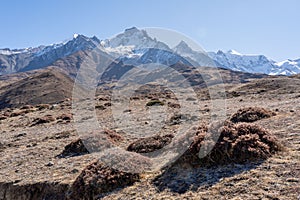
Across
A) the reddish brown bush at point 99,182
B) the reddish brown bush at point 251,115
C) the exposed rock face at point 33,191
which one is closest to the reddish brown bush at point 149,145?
the reddish brown bush at point 99,182

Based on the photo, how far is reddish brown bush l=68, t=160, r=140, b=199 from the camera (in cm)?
1314

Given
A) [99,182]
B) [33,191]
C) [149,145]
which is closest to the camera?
[99,182]

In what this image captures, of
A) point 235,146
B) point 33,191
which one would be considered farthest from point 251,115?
point 33,191

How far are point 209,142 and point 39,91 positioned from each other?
609 ft

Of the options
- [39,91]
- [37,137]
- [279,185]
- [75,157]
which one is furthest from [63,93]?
[279,185]

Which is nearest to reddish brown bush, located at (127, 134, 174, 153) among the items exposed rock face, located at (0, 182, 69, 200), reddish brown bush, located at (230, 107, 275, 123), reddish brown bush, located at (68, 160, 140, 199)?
reddish brown bush, located at (68, 160, 140, 199)

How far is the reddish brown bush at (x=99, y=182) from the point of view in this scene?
43.1 ft

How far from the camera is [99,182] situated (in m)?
13.3

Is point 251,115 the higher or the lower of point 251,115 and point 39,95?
the higher

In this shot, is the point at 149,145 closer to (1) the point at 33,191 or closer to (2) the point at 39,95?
(1) the point at 33,191

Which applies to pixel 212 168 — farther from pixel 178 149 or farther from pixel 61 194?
pixel 61 194

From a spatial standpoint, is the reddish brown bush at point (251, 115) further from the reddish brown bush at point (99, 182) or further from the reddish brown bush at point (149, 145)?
the reddish brown bush at point (99, 182)

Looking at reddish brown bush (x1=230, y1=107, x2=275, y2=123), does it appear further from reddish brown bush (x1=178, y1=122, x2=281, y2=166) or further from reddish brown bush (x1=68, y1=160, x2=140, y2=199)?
reddish brown bush (x1=68, y1=160, x2=140, y2=199)

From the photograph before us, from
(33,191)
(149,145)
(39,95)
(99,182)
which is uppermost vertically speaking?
(149,145)
